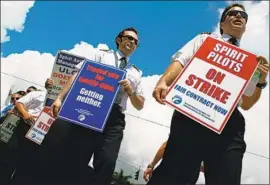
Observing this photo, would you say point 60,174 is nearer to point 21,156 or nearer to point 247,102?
point 247,102

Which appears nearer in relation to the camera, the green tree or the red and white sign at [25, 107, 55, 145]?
the red and white sign at [25, 107, 55, 145]

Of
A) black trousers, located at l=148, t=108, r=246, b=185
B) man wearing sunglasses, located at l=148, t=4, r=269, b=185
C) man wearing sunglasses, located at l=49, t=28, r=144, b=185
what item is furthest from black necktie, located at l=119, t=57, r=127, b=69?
black trousers, located at l=148, t=108, r=246, b=185

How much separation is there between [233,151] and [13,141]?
4477 mm

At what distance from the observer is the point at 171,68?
10.3 feet

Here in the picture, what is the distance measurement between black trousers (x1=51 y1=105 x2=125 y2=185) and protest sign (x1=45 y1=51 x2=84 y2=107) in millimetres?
2567

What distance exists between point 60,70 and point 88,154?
282 cm

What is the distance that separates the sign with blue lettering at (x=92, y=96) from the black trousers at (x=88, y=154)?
9 cm

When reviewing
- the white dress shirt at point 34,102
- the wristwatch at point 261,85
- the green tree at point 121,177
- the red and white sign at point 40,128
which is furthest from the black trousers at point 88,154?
the green tree at point 121,177

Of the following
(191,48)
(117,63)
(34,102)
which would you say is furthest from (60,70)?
(191,48)

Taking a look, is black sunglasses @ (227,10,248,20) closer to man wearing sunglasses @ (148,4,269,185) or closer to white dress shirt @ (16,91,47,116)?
man wearing sunglasses @ (148,4,269,185)

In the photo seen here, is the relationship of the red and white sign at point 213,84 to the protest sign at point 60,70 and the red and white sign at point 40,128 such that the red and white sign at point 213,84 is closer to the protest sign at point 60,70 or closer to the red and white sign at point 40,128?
the protest sign at point 60,70

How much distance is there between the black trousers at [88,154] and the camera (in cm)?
371

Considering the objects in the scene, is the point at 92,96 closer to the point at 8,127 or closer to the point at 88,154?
the point at 88,154

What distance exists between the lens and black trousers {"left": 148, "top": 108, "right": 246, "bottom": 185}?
9.44 feet
